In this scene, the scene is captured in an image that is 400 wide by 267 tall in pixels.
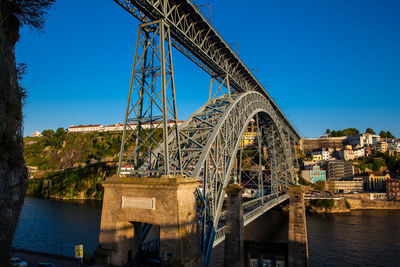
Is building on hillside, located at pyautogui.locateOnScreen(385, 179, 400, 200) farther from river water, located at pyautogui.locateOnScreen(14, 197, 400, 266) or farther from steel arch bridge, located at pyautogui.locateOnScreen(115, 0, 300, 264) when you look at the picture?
steel arch bridge, located at pyautogui.locateOnScreen(115, 0, 300, 264)

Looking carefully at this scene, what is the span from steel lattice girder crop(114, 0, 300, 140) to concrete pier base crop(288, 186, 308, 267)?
1103 cm

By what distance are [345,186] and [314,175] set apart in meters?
8.56

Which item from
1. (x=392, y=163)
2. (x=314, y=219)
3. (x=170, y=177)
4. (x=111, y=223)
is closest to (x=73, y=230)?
(x=111, y=223)

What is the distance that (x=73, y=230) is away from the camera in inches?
1404

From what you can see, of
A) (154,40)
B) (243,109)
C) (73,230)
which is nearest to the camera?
(154,40)

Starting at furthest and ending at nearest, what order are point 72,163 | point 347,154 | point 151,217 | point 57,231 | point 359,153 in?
point 72,163
point 359,153
point 347,154
point 57,231
point 151,217

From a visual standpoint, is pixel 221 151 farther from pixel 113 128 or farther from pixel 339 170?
pixel 113 128

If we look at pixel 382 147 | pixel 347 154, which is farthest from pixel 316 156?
pixel 382 147

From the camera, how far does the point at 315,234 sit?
35188mm

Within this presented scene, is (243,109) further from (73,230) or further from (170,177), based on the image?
(73,230)

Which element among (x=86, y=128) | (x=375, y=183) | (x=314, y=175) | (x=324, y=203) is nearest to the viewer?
(x=324, y=203)

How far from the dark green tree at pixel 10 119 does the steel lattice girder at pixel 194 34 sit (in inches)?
272

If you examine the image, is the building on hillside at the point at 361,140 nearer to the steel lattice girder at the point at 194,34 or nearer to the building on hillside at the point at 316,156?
the building on hillside at the point at 316,156

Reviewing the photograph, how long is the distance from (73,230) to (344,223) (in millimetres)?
41130
